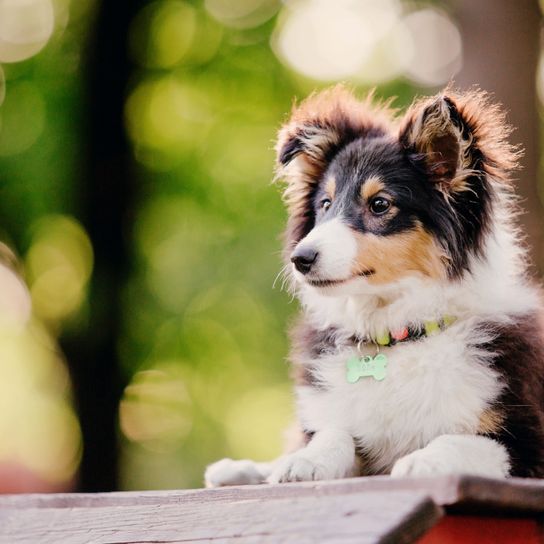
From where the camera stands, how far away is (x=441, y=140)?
3.42m

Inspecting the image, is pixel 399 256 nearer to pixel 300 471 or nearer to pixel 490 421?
pixel 490 421

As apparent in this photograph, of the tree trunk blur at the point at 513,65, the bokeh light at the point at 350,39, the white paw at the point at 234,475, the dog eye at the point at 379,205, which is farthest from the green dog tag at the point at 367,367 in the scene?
the bokeh light at the point at 350,39

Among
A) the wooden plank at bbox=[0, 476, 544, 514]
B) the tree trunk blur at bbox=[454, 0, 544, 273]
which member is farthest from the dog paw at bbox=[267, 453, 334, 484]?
the tree trunk blur at bbox=[454, 0, 544, 273]

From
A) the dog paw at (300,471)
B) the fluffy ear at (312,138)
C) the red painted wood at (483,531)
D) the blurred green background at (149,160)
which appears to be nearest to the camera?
the red painted wood at (483,531)

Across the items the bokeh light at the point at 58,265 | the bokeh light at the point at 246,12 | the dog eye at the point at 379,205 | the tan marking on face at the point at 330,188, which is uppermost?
the bokeh light at the point at 246,12

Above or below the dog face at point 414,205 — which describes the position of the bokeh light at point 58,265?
above

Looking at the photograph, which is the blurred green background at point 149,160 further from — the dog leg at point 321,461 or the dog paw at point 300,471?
the dog paw at point 300,471

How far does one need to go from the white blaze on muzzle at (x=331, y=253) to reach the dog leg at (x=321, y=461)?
1.79 feet

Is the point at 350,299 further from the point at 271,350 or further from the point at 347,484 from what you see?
the point at 271,350

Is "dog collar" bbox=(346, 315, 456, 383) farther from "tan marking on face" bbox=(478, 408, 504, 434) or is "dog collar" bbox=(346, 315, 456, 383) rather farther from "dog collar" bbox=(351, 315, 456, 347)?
"tan marking on face" bbox=(478, 408, 504, 434)

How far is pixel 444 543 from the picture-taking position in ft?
7.75

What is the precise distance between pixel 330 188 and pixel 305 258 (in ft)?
1.73

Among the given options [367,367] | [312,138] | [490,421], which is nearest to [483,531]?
[490,421]

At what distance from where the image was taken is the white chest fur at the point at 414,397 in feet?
9.85
